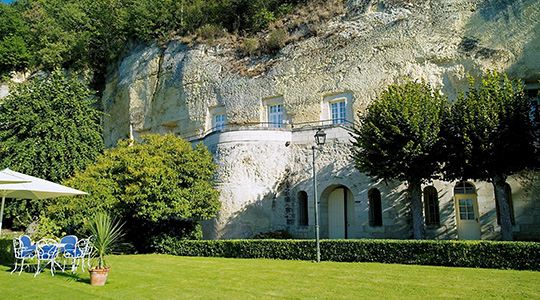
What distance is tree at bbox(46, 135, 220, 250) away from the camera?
17.7 metres

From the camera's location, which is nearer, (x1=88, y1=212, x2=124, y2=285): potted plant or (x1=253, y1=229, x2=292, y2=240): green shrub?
(x1=88, y1=212, x2=124, y2=285): potted plant

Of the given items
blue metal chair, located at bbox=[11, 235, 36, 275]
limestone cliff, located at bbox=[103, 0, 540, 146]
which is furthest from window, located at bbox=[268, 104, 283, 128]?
blue metal chair, located at bbox=[11, 235, 36, 275]

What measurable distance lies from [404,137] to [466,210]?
6139 mm

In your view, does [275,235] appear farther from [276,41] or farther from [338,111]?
[276,41]

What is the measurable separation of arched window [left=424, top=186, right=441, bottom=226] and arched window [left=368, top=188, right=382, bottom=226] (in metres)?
2.31

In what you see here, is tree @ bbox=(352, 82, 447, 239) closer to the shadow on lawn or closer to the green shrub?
the green shrub

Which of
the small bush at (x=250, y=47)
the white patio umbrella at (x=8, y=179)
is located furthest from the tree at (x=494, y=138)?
the small bush at (x=250, y=47)

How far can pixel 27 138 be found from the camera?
78.8 feet

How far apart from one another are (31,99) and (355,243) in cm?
2188

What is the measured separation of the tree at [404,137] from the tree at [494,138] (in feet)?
2.83

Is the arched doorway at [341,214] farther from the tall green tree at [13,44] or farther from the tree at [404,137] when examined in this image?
the tall green tree at [13,44]

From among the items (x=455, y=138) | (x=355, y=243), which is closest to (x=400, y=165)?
(x=455, y=138)

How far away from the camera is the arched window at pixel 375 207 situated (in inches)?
825

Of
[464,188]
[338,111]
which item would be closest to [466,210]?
[464,188]
